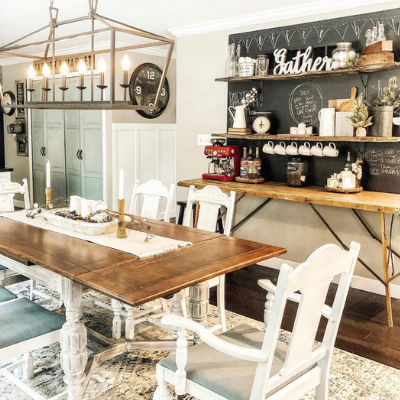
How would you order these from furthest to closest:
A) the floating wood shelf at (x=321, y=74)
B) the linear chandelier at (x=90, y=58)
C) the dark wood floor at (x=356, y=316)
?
the floating wood shelf at (x=321, y=74)
the dark wood floor at (x=356, y=316)
the linear chandelier at (x=90, y=58)

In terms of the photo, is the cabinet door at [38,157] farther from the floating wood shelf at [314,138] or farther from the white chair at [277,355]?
the white chair at [277,355]

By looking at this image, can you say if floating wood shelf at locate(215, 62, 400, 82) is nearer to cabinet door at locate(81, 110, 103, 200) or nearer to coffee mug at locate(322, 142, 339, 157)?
coffee mug at locate(322, 142, 339, 157)

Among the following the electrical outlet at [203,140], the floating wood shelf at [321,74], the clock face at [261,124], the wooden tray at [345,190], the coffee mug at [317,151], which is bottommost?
the wooden tray at [345,190]

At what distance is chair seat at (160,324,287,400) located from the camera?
62.0 inches

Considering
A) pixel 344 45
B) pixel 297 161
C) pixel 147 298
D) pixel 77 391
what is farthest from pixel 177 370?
pixel 344 45

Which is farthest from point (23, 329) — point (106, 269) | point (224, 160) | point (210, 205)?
point (224, 160)

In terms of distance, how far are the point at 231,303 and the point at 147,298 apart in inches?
78.1

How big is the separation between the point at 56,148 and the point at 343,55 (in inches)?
173

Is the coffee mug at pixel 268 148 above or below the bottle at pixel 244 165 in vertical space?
above

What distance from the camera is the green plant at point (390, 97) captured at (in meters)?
3.39

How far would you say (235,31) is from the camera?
439 cm

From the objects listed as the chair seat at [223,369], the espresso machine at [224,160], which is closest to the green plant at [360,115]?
the espresso machine at [224,160]

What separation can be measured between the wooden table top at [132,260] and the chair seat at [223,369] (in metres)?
0.26

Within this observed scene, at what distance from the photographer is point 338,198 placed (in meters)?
3.33
